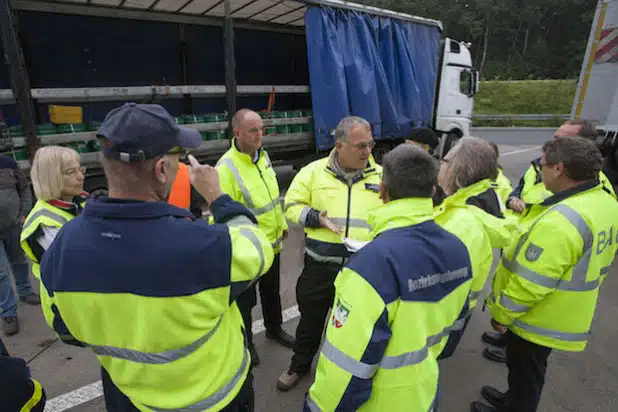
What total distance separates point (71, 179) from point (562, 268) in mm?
2970

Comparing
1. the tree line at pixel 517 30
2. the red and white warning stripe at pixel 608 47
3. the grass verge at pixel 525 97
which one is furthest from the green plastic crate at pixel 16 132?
the tree line at pixel 517 30

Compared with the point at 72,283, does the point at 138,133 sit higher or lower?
higher

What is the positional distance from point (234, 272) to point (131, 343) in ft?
1.26

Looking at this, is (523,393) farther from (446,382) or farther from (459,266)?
(459,266)

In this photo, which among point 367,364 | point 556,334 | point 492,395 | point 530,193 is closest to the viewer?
point 367,364

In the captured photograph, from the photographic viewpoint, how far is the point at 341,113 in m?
6.48

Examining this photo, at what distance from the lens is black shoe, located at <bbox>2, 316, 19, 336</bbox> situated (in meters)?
3.31

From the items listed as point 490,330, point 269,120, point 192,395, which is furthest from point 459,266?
point 269,120

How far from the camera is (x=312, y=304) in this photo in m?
2.64

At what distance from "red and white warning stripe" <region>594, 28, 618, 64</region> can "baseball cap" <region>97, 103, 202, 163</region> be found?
7.25m

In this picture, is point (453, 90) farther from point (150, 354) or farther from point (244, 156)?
point (150, 354)

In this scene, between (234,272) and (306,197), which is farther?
(306,197)

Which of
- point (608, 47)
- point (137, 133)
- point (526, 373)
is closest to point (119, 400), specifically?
point (137, 133)

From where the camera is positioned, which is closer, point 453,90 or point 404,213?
point 404,213
